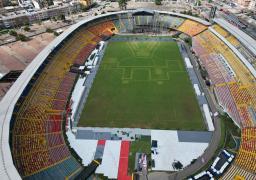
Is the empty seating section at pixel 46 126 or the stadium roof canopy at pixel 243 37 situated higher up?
the stadium roof canopy at pixel 243 37

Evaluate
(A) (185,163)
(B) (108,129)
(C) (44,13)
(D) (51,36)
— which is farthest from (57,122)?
(C) (44,13)

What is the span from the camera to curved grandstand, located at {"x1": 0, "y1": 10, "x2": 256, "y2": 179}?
129 feet

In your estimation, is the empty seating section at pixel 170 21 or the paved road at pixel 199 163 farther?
the empty seating section at pixel 170 21

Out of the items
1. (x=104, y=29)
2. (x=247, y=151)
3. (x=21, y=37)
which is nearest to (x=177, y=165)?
(x=247, y=151)

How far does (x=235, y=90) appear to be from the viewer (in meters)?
56.3

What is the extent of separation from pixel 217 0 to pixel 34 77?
127588 millimetres

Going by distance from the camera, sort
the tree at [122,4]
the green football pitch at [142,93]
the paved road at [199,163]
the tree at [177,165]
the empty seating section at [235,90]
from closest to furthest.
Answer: the paved road at [199,163] < the empty seating section at [235,90] < the tree at [177,165] < the green football pitch at [142,93] < the tree at [122,4]

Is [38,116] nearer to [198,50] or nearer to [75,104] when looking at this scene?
[75,104]

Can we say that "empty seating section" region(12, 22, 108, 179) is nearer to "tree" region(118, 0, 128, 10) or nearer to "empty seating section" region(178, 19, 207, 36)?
"empty seating section" region(178, 19, 207, 36)

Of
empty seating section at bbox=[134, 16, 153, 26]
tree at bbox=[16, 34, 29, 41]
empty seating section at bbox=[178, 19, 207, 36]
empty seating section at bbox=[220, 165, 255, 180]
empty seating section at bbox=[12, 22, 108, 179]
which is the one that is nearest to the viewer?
empty seating section at bbox=[220, 165, 255, 180]

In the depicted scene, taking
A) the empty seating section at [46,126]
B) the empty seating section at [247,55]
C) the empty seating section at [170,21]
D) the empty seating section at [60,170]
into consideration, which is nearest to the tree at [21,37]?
the empty seating section at [46,126]

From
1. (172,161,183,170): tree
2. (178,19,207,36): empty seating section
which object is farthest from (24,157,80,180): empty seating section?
(178,19,207,36): empty seating section

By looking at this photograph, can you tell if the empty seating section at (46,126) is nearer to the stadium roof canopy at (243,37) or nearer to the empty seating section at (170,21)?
the empty seating section at (170,21)

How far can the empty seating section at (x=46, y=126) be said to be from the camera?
129ft
